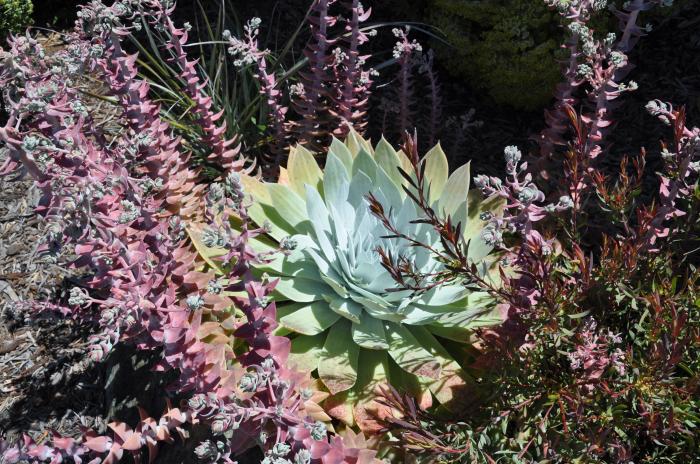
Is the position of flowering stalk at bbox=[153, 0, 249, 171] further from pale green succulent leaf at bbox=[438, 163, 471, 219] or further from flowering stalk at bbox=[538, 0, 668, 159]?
flowering stalk at bbox=[538, 0, 668, 159]

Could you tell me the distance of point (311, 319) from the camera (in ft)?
7.01

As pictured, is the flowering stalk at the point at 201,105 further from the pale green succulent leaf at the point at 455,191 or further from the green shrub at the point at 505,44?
the green shrub at the point at 505,44

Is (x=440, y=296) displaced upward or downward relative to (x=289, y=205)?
downward

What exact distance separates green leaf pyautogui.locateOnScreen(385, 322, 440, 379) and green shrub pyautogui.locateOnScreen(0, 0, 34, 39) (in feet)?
8.45

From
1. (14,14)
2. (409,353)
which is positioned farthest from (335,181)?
(14,14)

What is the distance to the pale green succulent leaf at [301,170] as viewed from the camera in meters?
2.37

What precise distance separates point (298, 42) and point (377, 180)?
1660 millimetres

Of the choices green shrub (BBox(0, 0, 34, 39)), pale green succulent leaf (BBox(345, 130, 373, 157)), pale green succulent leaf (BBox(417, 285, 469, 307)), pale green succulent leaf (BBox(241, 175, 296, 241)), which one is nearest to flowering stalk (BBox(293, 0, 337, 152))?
pale green succulent leaf (BBox(345, 130, 373, 157))

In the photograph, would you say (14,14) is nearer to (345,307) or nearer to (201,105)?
(201,105)

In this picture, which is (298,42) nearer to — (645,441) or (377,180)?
(377,180)

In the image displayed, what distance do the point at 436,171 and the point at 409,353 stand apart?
66 centimetres

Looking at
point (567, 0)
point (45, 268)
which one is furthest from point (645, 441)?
point (45, 268)

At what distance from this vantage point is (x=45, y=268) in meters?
2.86

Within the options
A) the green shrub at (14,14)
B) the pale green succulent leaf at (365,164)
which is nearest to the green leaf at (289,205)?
the pale green succulent leaf at (365,164)
